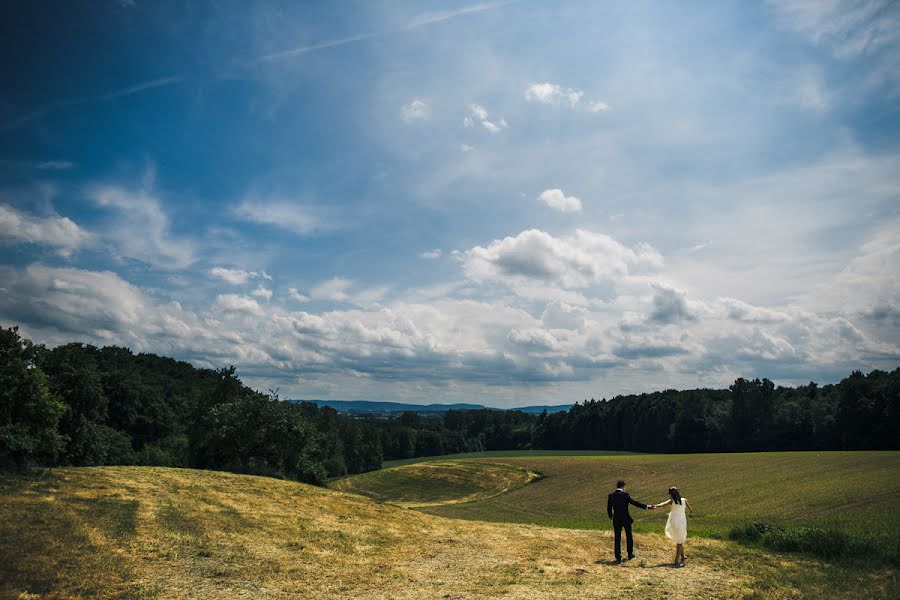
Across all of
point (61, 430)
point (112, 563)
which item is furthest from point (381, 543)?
point (61, 430)

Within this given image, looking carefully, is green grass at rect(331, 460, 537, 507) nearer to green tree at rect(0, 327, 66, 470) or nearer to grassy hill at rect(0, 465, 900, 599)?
green tree at rect(0, 327, 66, 470)

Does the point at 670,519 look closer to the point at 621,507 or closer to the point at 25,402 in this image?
the point at 621,507

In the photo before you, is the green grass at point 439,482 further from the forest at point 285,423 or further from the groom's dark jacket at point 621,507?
the groom's dark jacket at point 621,507

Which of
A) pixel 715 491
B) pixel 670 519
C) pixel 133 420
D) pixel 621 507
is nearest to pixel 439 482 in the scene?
pixel 715 491

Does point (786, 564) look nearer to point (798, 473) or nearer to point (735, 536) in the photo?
point (735, 536)

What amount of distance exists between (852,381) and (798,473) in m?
42.2

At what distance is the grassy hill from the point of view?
12438 mm

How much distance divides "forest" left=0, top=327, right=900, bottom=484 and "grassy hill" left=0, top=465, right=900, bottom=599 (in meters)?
9.46

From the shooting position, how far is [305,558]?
52.3 ft

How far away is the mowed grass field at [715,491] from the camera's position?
30062mm

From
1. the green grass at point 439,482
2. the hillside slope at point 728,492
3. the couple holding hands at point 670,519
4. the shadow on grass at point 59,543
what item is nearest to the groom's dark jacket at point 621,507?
the couple holding hands at point 670,519

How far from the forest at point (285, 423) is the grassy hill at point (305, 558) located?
372 inches

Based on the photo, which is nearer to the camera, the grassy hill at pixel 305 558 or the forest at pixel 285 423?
the grassy hill at pixel 305 558

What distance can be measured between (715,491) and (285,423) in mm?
39221
